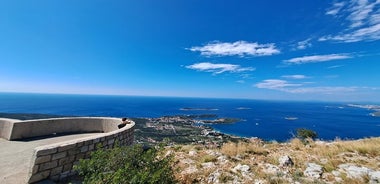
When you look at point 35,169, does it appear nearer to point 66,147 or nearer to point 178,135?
point 66,147

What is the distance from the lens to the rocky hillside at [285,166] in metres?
5.75

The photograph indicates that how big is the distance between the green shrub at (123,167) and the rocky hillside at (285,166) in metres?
0.82

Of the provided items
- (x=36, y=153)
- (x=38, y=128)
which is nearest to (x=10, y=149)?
(x=38, y=128)

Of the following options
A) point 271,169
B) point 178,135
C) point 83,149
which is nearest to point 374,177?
point 271,169

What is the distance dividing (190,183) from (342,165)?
16.8 ft

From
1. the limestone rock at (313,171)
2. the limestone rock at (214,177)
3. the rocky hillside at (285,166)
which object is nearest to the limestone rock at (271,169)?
the rocky hillside at (285,166)

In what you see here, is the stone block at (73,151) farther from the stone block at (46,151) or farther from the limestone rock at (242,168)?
the limestone rock at (242,168)

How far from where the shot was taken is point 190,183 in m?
5.77

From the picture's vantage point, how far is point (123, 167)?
4.66 m

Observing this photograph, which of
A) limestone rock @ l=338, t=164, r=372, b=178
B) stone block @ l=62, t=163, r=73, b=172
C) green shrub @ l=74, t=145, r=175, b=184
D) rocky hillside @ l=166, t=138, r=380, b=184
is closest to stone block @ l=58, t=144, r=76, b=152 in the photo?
stone block @ l=62, t=163, r=73, b=172

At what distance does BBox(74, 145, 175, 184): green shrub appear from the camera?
3914 millimetres

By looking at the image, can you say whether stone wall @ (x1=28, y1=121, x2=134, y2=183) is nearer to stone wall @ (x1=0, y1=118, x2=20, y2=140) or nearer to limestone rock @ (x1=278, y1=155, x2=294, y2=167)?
stone wall @ (x1=0, y1=118, x2=20, y2=140)

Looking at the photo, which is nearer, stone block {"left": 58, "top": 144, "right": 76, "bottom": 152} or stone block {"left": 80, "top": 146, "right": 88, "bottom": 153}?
stone block {"left": 58, "top": 144, "right": 76, "bottom": 152}

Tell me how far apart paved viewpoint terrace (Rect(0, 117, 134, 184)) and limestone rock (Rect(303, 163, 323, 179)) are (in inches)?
245
